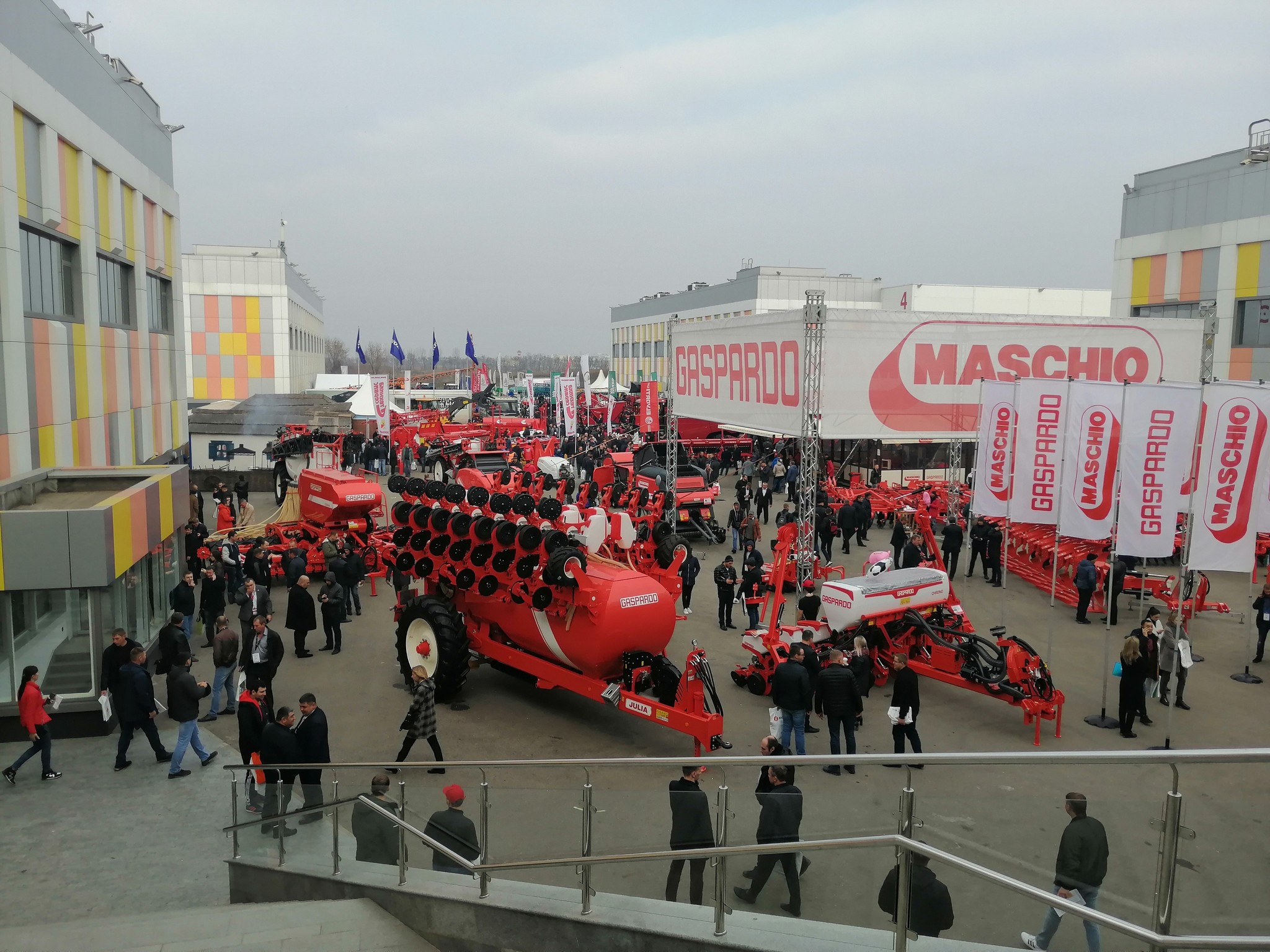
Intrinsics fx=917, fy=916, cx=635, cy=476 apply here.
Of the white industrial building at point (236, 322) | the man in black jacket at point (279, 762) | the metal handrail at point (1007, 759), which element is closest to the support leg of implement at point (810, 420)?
the man in black jacket at point (279, 762)

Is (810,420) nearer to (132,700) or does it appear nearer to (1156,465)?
(1156,465)

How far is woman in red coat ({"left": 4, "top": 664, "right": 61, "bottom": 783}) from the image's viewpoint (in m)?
8.91

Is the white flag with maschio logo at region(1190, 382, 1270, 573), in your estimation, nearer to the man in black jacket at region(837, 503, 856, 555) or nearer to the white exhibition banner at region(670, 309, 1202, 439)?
the white exhibition banner at region(670, 309, 1202, 439)

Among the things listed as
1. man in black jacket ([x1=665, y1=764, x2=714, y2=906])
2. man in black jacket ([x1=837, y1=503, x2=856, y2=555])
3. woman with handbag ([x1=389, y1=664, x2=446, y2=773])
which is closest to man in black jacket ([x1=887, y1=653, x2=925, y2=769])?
woman with handbag ([x1=389, y1=664, x2=446, y2=773])

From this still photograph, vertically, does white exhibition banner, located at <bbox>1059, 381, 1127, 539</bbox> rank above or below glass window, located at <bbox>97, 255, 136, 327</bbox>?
below

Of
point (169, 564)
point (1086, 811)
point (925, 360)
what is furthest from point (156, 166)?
point (1086, 811)

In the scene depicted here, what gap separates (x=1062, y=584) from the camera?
17203 millimetres

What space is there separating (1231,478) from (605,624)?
26.9ft

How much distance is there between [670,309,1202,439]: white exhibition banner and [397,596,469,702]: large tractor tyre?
308 inches

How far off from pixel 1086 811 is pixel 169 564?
13306mm

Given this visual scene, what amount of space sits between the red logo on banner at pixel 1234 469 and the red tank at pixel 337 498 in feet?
45.1

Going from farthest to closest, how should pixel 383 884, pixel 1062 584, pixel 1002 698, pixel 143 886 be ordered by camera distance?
pixel 1062 584, pixel 1002 698, pixel 143 886, pixel 383 884

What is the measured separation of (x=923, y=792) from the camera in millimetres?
4293

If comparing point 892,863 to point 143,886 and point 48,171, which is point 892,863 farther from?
point 48,171
